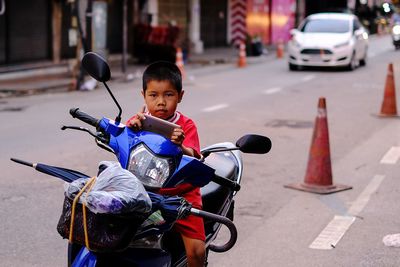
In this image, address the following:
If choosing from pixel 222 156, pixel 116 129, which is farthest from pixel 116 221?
pixel 222 156

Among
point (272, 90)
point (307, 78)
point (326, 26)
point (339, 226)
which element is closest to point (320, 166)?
point (339, 226)

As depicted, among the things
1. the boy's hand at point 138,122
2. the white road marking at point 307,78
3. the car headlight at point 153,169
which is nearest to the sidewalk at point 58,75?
the white road marking at point 307,78

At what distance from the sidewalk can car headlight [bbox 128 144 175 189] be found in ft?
47.9

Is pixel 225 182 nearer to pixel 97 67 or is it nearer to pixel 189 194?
pixel 189 194

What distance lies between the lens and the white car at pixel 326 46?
25.4 metres

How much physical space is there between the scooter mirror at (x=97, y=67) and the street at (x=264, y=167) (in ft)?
7.57

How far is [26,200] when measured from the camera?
7824mm

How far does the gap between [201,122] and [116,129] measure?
9.52 m

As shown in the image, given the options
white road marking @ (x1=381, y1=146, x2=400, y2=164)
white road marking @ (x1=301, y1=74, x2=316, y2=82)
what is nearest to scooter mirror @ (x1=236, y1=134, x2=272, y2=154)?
white road marking @ (x1=381, y1=146, x2=400, y2=164)

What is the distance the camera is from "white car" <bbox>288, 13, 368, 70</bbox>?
25.4 meters

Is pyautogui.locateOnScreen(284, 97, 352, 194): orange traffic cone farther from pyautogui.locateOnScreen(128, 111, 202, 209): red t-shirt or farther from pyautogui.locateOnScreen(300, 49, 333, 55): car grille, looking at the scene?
pyautogui.locateOnScreen(300, 49, 333, 55): car grille

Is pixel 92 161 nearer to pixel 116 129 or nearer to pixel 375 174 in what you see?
pixel 375 174

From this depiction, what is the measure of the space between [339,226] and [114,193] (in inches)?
164

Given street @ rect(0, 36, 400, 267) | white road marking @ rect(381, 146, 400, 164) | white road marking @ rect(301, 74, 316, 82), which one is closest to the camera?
street @ rect(0, 36, 400, 267)
